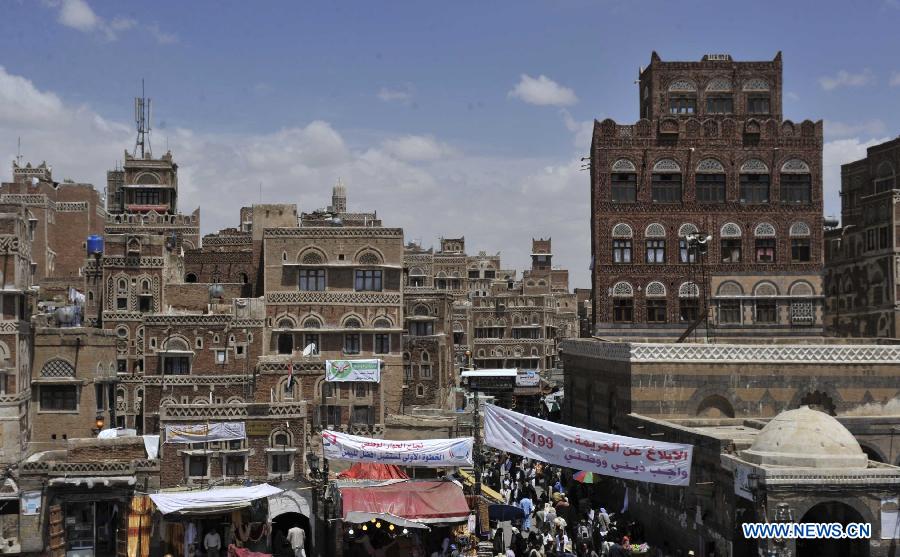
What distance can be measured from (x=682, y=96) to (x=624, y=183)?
6.53 m

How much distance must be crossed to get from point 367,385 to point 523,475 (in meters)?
9.77

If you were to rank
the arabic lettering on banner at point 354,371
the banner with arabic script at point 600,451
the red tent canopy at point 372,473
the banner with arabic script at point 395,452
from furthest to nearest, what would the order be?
1. the arabic lettering on banner at point 354,371
2. the red tent canopy at point 372,473
3. the banner with arabic script at point 395,452
4. the banner with arabic script at point 600,451

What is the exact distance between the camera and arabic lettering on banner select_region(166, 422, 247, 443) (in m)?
36.7

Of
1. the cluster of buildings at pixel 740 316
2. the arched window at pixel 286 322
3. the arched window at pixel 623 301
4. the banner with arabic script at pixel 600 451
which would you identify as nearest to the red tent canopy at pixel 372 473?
the banner with arabic script at pixel 600 451

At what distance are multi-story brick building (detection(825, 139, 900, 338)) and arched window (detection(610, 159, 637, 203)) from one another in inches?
797

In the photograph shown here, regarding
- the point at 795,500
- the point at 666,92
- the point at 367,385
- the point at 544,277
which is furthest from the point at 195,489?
the point at 544,277

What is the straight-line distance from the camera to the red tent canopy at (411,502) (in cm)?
3039

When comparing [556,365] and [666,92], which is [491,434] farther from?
[556,365]

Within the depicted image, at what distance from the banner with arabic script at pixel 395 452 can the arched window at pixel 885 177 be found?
49.1 m

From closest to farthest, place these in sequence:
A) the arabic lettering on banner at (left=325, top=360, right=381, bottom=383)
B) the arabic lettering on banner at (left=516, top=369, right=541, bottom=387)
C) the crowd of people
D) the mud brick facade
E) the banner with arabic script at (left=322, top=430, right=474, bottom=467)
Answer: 1. the crowd of people
2. the banner with arabic script at (left=322, top=430, right=474, bottom=467)
3. the mud brick facade
4. the arabic lettering on banner at (left=325, top=360, right=381, bottom=383)
5. the arabic lettering on banner at (left=516, top=369, right=541, bottom=387)

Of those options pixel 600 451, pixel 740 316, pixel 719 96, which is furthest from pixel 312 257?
pixel 600 451

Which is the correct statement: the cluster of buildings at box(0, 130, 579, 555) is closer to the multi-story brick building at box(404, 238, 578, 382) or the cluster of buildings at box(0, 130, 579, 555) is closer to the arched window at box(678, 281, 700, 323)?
the multi-story brick building at box(404, 238, 578, 382)

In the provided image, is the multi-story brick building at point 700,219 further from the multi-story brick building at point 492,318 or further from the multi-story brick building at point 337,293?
the multi-story brick building at point 492,318

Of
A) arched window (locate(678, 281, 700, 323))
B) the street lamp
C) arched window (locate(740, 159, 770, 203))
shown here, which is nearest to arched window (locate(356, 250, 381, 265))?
arched window (locate(678, 281, 700, 323))
